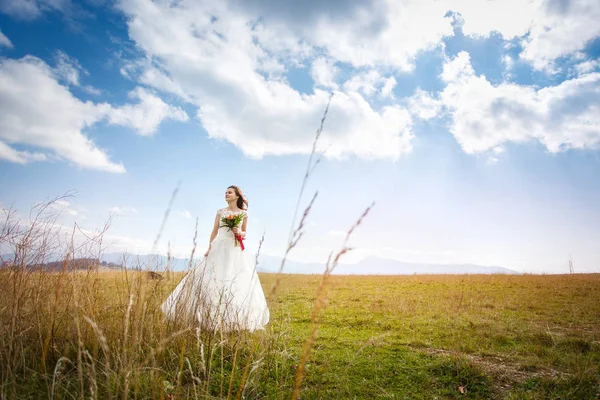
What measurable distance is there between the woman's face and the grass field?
3.56 m

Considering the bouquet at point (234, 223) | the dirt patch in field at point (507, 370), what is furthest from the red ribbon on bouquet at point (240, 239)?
the dirt patch in field at point (507, 370)

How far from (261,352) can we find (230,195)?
6.41 meters

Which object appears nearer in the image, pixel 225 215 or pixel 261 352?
pixel 261 352

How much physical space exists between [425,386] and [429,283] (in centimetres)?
1680

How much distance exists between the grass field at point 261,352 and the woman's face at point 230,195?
3564 mm

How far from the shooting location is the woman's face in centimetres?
911

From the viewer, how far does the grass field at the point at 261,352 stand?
10.0 ft

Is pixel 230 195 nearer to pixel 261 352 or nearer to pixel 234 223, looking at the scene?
pixel 234 223

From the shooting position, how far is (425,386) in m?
4.80

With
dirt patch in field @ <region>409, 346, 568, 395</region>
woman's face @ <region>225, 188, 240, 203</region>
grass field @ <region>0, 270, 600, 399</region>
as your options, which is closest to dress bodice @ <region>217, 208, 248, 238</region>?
woman's face @ <region>225, 188, 240, 203</region>

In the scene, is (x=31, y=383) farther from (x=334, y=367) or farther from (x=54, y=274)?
(x=334, y=367)

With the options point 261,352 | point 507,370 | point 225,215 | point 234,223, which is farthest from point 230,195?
point 507,370

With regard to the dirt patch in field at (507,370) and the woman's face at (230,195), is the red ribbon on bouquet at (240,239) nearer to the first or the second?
the woman's face at (230,195)

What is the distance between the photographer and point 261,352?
3115 millimetres
